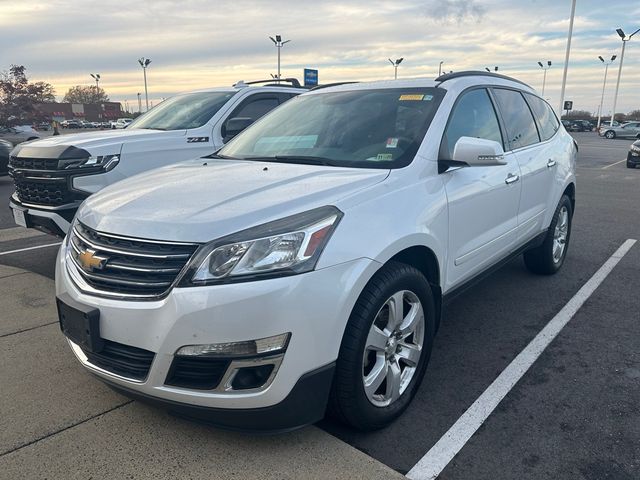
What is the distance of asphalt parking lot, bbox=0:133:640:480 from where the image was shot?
2.47 metres

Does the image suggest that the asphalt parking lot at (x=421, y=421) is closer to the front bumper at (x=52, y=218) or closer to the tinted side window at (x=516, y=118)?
A: the front bumper at (x=52, y=218)

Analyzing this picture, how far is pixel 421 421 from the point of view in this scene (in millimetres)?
2869

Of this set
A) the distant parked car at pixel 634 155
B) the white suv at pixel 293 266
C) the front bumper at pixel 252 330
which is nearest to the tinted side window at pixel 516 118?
the white suv at pixel 293 266

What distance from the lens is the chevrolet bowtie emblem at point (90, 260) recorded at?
8.08 ft

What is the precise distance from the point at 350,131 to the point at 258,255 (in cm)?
153

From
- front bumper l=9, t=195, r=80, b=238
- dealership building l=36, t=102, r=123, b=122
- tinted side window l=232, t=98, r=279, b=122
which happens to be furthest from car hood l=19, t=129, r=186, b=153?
dealership building l=36, t=102, r=123, b=122

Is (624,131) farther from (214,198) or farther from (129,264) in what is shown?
(129,264)

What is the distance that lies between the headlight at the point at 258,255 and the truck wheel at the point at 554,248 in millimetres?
3443

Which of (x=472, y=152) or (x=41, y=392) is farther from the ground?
(x=472, y=152)

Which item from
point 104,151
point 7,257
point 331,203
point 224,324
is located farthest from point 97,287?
point 7,257

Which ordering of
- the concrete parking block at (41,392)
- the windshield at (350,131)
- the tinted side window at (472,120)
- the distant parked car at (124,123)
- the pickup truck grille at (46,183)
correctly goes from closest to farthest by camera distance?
the concrete parking block at (41,392), the windshield at (350,131), the tinted side window at (472,120), the pickup truck grille at (46,183), the distant parked car at (124,123)

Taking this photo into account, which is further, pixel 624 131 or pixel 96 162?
pixel 624 131

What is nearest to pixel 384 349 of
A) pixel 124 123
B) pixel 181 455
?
pixel 181 455

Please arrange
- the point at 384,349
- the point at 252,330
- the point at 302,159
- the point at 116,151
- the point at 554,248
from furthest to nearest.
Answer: the point at 116,151
the point at 554,248
the point at 302,159
the point at 384,349
the point at 252,330
